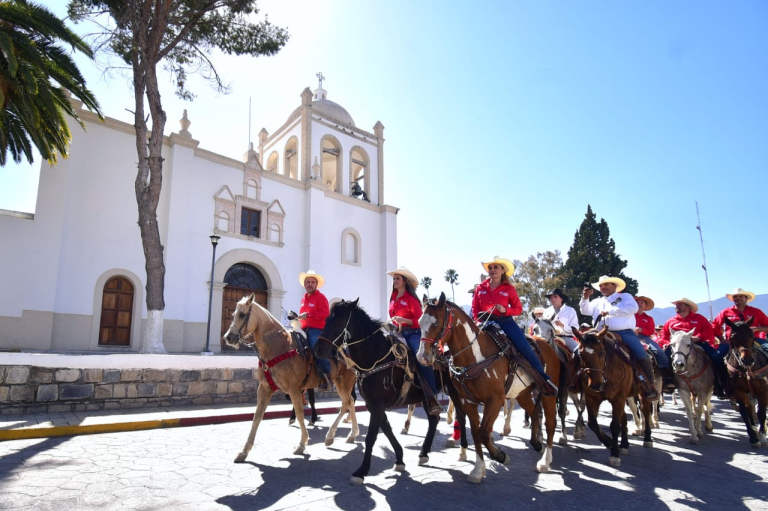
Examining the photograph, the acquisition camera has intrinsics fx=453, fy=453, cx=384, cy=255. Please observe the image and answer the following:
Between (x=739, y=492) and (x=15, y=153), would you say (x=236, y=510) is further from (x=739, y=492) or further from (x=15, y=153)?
(x=15, y=153)

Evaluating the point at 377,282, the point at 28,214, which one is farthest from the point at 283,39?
the point at 377,282

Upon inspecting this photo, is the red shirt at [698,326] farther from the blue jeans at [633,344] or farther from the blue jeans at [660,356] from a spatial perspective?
the blue jeans at [633,344]

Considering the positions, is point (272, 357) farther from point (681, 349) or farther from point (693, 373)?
point (693, 373)

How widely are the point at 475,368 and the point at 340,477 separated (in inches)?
75.2

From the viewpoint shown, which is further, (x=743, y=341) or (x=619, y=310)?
(x=743, y=341)

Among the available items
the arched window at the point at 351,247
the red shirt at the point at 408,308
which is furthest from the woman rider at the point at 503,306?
the arched window at the point at 351,247

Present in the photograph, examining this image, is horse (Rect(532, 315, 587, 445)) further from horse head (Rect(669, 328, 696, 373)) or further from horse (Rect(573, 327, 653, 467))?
horse head (Rect(669, 328, 696, 373))

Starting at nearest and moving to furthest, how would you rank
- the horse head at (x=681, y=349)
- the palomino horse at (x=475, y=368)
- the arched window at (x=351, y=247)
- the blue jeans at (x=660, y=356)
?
1. the palomino horse at (x=475, y=368)
2. the horse head at (x=681, y=349)
3. the blue jeans at (x=660, y=356)
4. the arched window at (x=351, y=247)

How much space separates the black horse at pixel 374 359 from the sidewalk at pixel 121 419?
4.60 m

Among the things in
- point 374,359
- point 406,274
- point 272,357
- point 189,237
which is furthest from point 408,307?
point 189,237

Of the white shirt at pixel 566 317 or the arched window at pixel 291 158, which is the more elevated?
the arched window at pixel 291 158

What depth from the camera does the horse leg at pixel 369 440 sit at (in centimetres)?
472

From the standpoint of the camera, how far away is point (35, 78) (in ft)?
36.3

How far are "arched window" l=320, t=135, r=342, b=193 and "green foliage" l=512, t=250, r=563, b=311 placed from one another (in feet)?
44.2
